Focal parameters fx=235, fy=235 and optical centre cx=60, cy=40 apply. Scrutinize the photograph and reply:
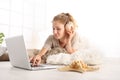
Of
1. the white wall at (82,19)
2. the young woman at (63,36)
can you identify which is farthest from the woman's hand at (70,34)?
the white wall at (82,19)

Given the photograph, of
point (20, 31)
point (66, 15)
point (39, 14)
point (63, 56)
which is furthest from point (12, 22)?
point (63, 56)

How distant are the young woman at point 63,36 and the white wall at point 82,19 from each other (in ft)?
3.69

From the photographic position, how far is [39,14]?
296cm

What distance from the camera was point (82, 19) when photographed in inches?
116

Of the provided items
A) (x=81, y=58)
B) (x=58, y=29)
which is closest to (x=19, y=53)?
(x=81, y=58)

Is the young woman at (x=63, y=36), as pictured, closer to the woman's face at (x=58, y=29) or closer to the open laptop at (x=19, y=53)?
the woman's face at (x=58, y=29)

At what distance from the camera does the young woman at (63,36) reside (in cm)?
158

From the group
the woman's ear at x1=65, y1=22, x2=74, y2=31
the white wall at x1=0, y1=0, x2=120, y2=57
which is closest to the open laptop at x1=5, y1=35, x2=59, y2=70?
the woman's ear at x1=65, y1=22, x2=74, y2=31

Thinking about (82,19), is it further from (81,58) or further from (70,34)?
(81,58)

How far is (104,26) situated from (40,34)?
0.80m

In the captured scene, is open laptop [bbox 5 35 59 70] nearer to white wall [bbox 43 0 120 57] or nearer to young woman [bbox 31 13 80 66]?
young woman [bbox 31 13 80 66]

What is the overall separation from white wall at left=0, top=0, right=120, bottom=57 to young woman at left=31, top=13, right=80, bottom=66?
1.12 meters

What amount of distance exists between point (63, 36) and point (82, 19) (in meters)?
1.36

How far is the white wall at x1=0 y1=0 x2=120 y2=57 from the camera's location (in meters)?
2.81
